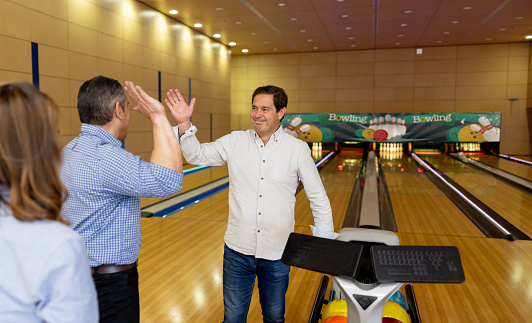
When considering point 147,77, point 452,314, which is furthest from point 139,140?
point 452,314

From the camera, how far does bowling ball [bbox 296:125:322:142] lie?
1371cm

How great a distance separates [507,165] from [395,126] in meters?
3.54

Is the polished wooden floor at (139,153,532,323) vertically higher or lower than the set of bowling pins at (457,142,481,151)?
lower

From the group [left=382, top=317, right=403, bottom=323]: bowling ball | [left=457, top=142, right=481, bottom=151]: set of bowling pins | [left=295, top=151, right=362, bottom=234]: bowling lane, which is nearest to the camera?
[left=382, top=317, right=403, bottom=323]: bowling ball

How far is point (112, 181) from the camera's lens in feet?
4.21

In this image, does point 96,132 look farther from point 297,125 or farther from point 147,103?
point 297,125

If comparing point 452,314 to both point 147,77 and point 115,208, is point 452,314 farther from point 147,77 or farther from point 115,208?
point 147,77

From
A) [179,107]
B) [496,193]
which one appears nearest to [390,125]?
[496,193]

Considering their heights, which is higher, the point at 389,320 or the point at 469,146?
the point at 469,146

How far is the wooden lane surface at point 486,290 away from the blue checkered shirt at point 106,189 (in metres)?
2.14

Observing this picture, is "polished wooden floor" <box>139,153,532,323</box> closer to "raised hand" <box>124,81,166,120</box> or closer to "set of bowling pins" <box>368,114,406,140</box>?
"raised hand" <box>124,81,166,120</box>

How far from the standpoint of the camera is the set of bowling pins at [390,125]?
13188 millimetres

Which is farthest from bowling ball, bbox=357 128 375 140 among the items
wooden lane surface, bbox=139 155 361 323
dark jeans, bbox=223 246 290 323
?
dark jeans, bbox=223 246 290 323

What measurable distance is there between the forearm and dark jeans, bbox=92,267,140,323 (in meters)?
0.41
